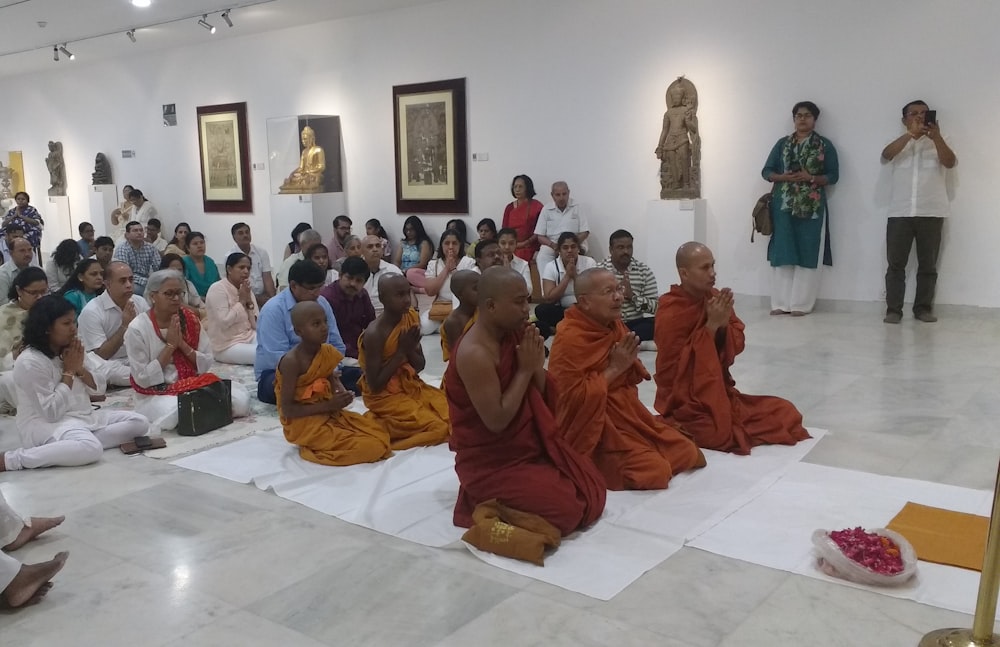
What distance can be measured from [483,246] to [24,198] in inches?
393

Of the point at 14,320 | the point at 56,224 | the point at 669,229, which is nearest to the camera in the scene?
the point at 14,320

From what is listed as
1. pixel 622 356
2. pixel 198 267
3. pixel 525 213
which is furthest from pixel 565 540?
pixel 525 213

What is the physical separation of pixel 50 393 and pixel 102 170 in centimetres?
1427

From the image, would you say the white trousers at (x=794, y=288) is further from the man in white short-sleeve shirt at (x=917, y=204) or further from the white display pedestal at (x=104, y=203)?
the white display pedestal at (x=104, y=203)

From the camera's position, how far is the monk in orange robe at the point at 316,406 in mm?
4812

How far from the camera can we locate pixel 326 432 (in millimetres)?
4898

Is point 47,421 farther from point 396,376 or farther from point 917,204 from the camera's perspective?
point 917,204

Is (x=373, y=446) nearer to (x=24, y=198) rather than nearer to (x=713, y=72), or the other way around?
(x=713, y=72)

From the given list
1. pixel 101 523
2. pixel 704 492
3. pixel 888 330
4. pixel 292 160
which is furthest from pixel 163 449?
pixel 292 160

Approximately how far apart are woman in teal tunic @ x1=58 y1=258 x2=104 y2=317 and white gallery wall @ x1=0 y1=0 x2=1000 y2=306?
243 inches

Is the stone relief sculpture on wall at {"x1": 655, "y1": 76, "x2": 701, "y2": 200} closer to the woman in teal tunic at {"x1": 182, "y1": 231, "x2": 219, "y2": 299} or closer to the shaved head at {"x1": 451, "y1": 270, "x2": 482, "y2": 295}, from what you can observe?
the woman in teal tunic at {"x1": 182, "y1": 231, "x2": 219, "y2": 299}

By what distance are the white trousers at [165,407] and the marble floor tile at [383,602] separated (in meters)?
2.57

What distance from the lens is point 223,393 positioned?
18.6 ft

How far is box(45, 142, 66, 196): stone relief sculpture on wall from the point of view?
18.6 meters
